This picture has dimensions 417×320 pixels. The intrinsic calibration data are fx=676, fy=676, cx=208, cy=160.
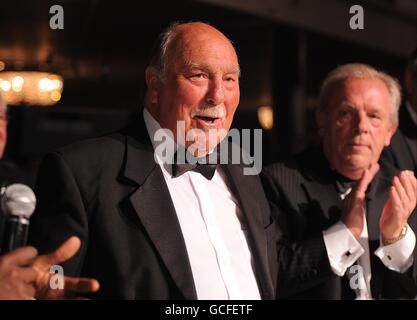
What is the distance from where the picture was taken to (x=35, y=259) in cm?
133

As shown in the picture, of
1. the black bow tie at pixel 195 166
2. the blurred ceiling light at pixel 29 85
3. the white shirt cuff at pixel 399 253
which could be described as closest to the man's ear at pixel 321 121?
the white shirt cuff at pixel 399 253

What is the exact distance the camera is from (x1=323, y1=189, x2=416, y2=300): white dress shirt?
1.93m

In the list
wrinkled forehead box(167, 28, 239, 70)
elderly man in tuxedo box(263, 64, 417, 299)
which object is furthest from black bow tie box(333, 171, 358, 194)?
wrinkled forehead box(167, 28, 239, 70)

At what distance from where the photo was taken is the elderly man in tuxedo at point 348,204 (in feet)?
6.38

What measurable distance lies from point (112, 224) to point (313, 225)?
Result: 77 cm

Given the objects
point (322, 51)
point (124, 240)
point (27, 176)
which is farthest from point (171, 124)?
point (322, 51)

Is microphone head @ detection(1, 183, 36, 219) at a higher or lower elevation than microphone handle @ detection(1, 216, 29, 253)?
higher

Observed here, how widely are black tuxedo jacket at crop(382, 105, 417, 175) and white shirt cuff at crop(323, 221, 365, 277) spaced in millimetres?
637

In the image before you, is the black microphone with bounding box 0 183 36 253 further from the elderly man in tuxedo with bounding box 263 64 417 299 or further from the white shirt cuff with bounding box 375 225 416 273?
the white shirt cuff with bounding box 375 225 416 273

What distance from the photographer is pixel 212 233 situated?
1733 millimetres

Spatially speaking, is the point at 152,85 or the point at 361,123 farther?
the point at 361,123

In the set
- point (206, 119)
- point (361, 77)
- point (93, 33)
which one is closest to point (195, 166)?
point (206, 119)

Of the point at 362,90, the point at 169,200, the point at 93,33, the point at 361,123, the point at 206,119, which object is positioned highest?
the point at 93,33

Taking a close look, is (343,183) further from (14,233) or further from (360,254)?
(14,233)
